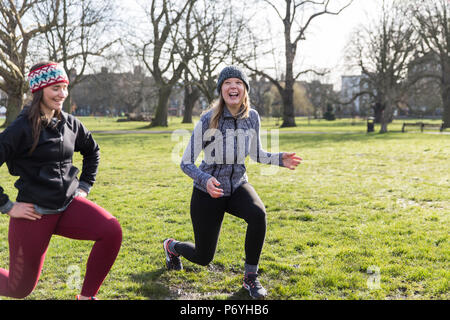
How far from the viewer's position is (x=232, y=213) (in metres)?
3.64

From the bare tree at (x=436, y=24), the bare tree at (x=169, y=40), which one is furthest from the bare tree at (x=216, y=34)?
the bare tree at (x=436, y=24)

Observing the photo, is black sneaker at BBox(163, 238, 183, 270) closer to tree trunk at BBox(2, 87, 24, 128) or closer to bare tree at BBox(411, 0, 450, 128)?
tree trunk at BBox(2, 87, 24, 128)

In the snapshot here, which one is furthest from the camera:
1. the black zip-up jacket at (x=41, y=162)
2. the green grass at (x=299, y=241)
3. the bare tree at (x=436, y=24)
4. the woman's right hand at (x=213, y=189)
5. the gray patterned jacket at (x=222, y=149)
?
the bare tree at (x=436, y=24)

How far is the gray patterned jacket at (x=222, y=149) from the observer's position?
3584mm

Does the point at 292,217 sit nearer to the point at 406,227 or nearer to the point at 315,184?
the point at 406,227

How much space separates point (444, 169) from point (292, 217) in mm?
7377

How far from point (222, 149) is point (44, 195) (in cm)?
150

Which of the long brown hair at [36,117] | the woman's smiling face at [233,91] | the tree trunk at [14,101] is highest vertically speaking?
the tree trunk at [14,101]

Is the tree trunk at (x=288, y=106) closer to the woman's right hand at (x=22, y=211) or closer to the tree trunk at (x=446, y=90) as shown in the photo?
the tree trunk at (x=446, y=90)

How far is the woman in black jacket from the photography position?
2.84 m

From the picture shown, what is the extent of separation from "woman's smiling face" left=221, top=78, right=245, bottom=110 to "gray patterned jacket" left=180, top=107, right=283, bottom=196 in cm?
13

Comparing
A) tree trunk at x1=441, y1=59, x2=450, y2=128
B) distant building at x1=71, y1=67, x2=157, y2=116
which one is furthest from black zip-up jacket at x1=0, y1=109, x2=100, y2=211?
tree trunk at x1=441, y1=59, x2=450, y2=128

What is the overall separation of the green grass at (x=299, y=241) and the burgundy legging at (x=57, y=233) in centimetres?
55

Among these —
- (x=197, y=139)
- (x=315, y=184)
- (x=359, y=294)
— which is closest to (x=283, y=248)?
(x=359, y=294)
